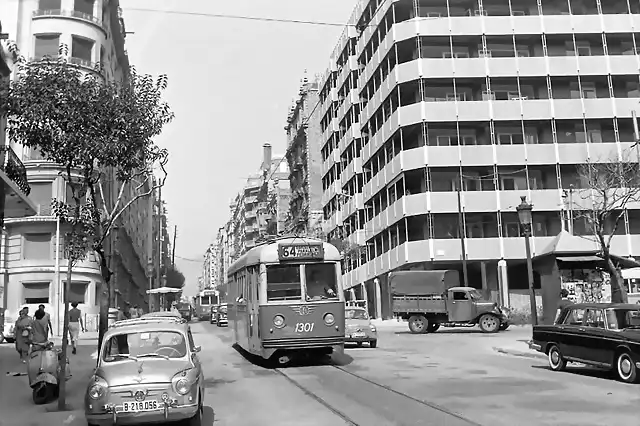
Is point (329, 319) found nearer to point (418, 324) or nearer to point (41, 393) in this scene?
point (41, 393)

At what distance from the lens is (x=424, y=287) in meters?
32.8

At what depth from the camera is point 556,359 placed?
15820 mm

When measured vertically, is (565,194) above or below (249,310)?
above

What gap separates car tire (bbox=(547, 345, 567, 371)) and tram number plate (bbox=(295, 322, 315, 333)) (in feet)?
19.8

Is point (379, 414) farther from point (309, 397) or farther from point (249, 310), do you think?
point (249, 310)

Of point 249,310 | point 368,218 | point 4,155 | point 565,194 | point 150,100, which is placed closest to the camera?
point 150,100

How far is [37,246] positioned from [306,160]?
43.7 metres

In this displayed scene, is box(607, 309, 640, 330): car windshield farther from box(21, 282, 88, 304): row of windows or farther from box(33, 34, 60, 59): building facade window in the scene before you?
box(33, 34, 60, 59): building facade window

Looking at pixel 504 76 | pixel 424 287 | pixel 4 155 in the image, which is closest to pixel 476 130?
pixel 504 76

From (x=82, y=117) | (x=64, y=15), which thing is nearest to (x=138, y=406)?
(x=82, y=117)

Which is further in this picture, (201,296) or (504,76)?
(201,296)

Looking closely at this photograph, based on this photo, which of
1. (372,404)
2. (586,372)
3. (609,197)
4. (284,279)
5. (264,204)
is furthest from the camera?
(264,204)

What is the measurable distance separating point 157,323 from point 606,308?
9.90 meters

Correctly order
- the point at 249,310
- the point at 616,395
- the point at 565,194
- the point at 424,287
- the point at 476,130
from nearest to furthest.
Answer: the point at 616,395 → the point at 249,310 → the point at 424,287 → the point at 565,194 → the point at 476,130
